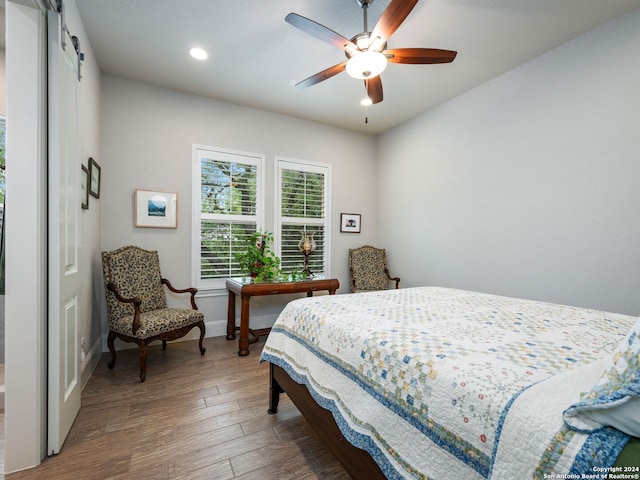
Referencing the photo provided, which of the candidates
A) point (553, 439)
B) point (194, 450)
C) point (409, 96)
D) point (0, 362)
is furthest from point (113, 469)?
point (409, 96)

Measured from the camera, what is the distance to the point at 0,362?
7.91 feet

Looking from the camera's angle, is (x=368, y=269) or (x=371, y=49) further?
(x=368, y=269)

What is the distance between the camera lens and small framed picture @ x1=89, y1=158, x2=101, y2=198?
268 cm

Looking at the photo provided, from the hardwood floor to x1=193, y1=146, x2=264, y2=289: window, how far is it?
1.33 meters

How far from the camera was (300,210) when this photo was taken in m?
4.34

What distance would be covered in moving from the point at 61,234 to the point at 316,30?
1.96 metres

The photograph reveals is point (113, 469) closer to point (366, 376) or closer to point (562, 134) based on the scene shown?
point (366, 376)

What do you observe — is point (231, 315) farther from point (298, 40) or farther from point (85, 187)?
point (298, 40)

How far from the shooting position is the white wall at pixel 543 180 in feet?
7.62

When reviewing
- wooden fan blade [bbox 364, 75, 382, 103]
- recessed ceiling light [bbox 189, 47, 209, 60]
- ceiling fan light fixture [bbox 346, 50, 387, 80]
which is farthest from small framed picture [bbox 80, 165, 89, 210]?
wooden fan blade [bbox 364, 75, 382, 103]

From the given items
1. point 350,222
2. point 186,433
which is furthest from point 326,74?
point 186,433

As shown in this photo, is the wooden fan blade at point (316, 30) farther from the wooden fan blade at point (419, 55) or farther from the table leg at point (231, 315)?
the table leg at point (231, 315)

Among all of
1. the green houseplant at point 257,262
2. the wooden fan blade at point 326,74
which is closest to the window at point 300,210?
the green houseplant at point 257,262

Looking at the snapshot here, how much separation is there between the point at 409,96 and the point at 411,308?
289cm
